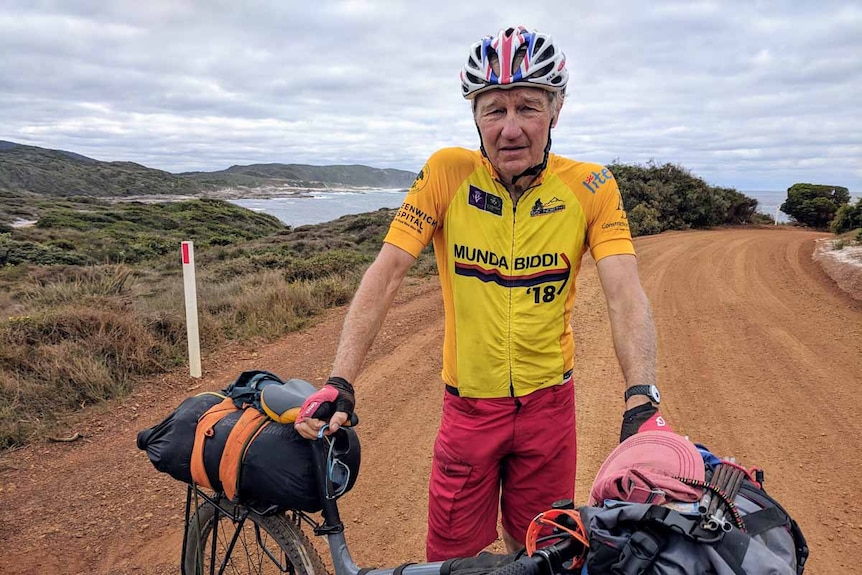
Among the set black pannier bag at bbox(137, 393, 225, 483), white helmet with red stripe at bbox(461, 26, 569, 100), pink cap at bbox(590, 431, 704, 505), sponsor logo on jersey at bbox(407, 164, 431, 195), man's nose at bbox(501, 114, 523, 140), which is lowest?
black pannier bag at bbox(137, 393, 225, 483)

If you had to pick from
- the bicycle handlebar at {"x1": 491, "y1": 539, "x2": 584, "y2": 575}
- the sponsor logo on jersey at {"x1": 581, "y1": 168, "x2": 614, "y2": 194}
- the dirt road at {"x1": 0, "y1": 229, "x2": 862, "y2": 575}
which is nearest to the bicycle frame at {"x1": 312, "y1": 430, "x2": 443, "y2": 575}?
the bicycle handlebar at {"x1": 491, "y1": 539, "x2": 584, "y2": 575}

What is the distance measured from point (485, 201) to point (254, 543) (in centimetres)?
179

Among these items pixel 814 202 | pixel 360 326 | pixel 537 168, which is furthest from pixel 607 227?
pixel 814 202

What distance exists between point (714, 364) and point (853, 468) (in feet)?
6.91

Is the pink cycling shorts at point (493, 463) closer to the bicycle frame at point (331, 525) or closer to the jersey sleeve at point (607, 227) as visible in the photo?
the bicycle frame at point (331, 525)

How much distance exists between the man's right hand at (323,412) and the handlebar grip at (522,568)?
70 cm

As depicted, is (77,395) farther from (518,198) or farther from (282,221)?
(282,221)

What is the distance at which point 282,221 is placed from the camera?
44.1 meters

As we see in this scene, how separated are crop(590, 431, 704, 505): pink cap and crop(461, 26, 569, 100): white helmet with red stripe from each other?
1174 mm

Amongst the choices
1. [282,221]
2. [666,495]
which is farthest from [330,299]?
[282,221]

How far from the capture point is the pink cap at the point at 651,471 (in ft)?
3.78

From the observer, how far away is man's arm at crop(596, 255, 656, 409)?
1.80m

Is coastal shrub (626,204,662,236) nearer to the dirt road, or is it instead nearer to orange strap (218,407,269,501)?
the dirt road

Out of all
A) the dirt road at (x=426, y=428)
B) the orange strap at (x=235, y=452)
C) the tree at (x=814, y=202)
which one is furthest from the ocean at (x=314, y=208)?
the orange strap at (x=235, y=452)
